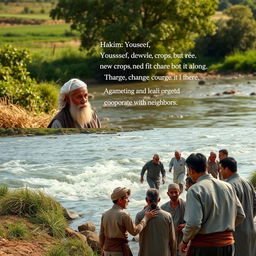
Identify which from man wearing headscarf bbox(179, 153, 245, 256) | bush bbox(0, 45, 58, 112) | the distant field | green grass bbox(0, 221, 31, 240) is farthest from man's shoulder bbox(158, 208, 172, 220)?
the distant field

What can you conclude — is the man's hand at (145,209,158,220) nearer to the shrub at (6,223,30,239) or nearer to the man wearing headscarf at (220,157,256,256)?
the man wearing headscarf at (220,157,256,256)

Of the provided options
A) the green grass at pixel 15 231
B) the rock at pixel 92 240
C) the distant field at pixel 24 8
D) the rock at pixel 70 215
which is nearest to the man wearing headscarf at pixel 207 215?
the green grass at pixel 15 231

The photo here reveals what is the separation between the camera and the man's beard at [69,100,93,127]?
30.5 ft

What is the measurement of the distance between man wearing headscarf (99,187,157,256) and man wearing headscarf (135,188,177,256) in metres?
0.09

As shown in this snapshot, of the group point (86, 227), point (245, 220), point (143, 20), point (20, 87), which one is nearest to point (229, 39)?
point (143, 20)

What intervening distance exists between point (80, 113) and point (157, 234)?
5.81 feet

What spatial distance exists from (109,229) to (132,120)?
20.7m

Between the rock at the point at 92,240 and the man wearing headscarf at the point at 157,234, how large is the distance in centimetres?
314

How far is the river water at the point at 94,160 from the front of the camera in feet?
57.2

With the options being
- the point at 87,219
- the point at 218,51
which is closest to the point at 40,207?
the point at 87,219

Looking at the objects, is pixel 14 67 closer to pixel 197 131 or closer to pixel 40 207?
pixel 197 131

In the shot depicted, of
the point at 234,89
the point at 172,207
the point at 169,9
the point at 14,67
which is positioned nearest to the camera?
the point at 172,207

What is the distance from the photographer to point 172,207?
952 cm

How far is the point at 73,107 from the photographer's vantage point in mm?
9430
